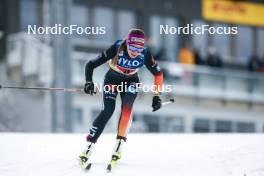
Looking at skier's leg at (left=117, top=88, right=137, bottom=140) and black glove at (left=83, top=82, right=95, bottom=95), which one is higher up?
black glove at (left=83, top=82, right=95, bottom=95)

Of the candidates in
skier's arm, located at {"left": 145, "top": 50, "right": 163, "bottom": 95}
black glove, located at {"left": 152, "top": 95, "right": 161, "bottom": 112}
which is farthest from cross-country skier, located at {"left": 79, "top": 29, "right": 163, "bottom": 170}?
black glove, located at {"left": 152, "top": 95, "right": 161, "bottom": 112}

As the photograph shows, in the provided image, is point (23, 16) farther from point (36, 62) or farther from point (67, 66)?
point (67, 66)

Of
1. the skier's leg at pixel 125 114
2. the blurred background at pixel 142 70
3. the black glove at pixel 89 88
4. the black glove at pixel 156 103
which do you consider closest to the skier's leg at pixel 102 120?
the skier's leg at pixel 125 114

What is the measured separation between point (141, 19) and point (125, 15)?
659 millimetres

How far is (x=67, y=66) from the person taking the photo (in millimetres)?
20094

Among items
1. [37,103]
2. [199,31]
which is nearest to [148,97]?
[37,103]
